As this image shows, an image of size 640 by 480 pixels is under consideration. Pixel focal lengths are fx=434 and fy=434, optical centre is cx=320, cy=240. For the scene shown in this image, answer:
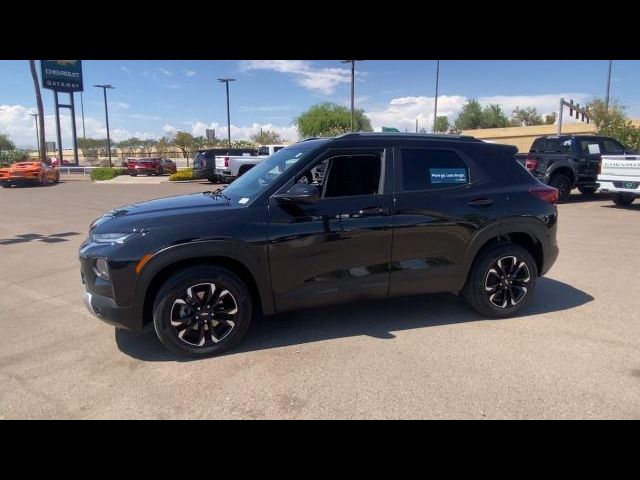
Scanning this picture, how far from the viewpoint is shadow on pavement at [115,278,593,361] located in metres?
3.91

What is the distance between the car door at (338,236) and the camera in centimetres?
371

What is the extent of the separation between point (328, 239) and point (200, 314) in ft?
4.09

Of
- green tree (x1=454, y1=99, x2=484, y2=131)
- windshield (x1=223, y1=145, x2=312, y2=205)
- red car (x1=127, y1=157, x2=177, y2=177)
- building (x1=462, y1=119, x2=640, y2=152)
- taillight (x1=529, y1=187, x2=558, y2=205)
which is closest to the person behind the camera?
windshield (x1=223, y1=145, x2=312, y2=205)

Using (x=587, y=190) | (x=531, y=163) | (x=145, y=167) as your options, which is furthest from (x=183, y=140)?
(x=587, y=190)

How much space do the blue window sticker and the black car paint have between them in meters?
0.09

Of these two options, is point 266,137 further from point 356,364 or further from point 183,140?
point 356,364

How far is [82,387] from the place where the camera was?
3.22 meters

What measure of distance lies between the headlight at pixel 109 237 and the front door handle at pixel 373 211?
1953 mm

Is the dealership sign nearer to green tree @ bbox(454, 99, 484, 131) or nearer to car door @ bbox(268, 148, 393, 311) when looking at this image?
car door @ bbox(268, 148, 393, 311)

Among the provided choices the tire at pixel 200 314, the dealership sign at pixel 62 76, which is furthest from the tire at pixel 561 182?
the dealership sign at pixel 62 76

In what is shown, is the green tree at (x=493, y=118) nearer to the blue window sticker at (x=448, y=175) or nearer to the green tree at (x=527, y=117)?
the green tree at (x=527, y=117)

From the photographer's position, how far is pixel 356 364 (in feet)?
11.4

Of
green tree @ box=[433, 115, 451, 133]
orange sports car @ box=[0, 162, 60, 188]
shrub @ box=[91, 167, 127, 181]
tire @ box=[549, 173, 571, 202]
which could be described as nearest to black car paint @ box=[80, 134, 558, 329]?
tire @ box=[549, 173, 571, 202]
